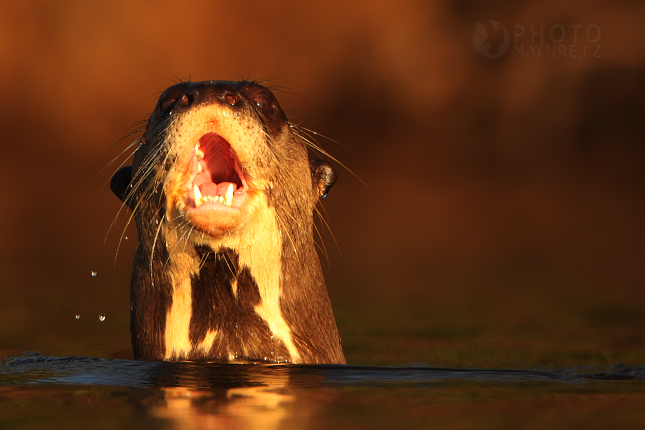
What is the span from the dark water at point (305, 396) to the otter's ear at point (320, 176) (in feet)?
2.86

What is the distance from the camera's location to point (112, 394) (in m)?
3.05

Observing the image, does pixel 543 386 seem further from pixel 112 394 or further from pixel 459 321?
pixel 459 321

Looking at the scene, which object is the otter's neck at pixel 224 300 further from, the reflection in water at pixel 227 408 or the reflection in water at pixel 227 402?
the reflection in water at pixel 227 408

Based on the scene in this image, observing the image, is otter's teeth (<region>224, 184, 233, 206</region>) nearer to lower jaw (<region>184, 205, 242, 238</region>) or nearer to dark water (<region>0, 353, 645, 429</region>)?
lower jaw (<region>184, 205, 242, 238</region>)

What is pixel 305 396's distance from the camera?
9.86 feet

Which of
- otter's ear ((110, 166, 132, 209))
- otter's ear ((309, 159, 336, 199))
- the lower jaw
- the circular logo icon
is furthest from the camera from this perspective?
the circular logo icon

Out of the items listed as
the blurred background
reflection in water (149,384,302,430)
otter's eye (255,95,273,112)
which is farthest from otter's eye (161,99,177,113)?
the blurred background

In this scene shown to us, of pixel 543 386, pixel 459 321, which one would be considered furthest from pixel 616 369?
pixel 459 321

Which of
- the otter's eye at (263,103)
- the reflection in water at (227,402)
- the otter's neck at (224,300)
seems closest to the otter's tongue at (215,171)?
the otter's neck at (224,300)

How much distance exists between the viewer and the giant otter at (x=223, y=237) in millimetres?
3400

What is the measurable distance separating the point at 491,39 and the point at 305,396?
580 inches

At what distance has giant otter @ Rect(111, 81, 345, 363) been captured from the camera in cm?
340

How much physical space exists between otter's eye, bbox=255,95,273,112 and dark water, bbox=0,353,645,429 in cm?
98

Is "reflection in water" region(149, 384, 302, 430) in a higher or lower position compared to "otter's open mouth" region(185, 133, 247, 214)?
lower
